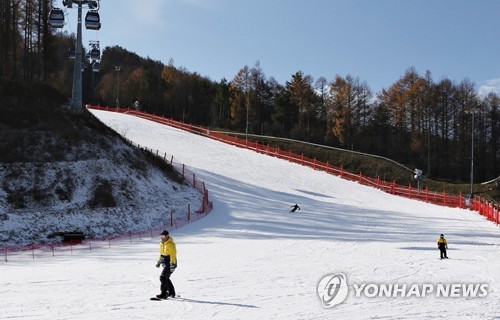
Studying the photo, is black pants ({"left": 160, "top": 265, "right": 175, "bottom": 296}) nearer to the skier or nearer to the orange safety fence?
the skier

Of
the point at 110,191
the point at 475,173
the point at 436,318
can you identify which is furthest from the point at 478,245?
the point at 475,173

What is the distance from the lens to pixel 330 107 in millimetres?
82438

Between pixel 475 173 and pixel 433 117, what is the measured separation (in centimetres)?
1079

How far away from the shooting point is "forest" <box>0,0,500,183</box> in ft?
211

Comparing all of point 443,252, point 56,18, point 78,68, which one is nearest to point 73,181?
point 78,68

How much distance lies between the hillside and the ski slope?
300 centimetres

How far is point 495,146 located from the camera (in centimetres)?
7444

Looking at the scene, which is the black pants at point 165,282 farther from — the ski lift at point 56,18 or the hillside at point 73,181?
the ski lift at point 56,18

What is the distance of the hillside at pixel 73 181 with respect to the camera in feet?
73.0

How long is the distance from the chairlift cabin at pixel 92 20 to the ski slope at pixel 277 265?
44.2 feet

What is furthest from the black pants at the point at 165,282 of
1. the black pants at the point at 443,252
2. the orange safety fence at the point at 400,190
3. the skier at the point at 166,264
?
the orange safety fence at the point at 400,190

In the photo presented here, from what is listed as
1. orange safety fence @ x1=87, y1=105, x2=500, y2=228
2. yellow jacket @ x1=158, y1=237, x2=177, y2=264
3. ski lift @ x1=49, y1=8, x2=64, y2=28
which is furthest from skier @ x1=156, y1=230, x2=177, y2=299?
ski lift @ x1=49, y1=8, x2=64, y2=28

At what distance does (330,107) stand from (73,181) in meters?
62.2

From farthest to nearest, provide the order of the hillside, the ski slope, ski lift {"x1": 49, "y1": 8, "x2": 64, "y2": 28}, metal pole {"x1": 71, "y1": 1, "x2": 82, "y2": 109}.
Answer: metal pole {"x1": 71, "y1": 1, "x2": 82, "y2": 109} < ski lift {"x1": 49, "y1": 8, "x2": 64, "y2": 28} < the hillside < the ski slope
